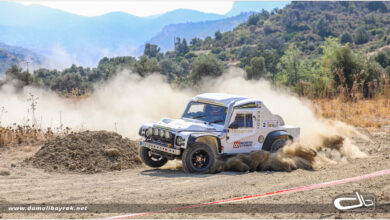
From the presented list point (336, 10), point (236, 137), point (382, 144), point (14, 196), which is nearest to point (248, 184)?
point (236, 137)

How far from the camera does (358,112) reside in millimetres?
20719

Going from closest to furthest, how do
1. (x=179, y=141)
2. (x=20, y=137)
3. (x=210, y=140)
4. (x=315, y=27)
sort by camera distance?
1. (x=179, y=141)
2. (x=210, y=140)
3. (x=20, y=137)
4. (x=315, y=27)

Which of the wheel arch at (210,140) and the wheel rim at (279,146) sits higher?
the wheel arch at (210,140)

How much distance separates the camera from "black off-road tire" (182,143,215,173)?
10.7m

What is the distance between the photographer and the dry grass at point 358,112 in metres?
19.3

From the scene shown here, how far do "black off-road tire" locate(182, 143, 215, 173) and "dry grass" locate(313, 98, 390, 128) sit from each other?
10575 mm

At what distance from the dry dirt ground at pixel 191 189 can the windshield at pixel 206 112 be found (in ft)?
5.08

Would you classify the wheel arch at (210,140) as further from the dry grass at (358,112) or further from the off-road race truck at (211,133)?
the dry grass at (358,112)

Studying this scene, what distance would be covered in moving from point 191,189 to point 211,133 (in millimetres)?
2568

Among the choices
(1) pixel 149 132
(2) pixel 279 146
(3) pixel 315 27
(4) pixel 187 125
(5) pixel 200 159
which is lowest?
A: (5) pixel 200 159

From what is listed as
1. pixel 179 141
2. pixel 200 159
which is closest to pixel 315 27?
pixel 200 159

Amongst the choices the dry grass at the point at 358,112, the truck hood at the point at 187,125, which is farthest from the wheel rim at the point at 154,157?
the dry grass at the point at 358,112

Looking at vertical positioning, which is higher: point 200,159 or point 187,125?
point 187,125

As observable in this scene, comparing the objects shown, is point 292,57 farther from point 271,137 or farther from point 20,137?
point 20,137
